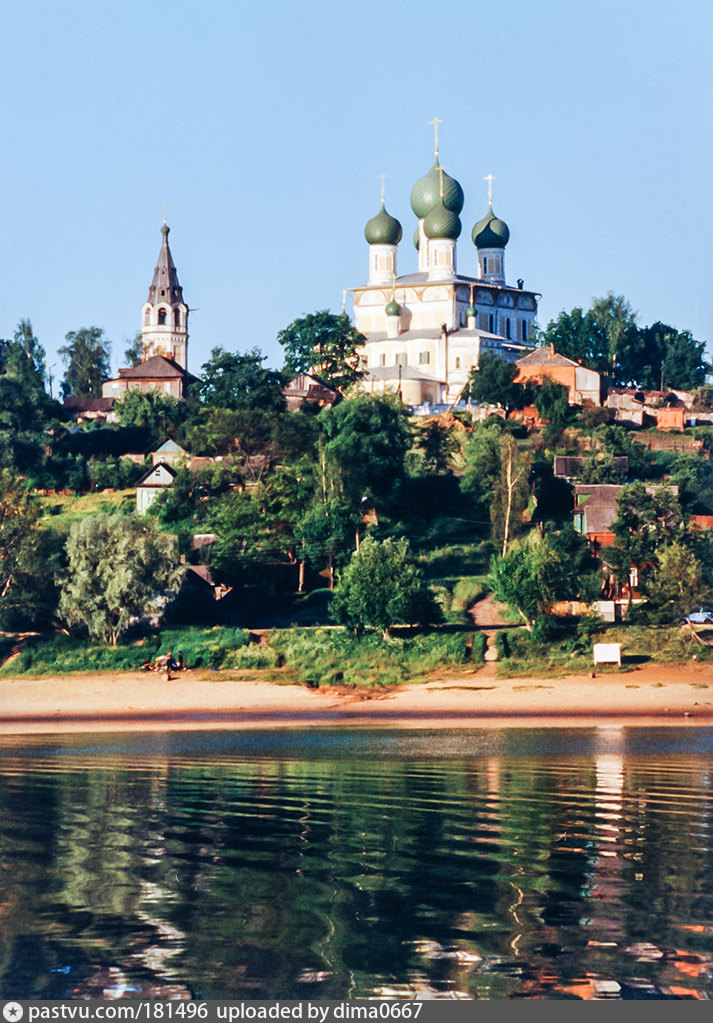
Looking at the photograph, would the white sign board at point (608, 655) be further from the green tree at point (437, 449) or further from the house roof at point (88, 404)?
the house roof at point (88, 404)

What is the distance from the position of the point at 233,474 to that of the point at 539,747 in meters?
35.5

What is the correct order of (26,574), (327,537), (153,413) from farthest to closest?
(153,413) → (327,537) → (26,574)

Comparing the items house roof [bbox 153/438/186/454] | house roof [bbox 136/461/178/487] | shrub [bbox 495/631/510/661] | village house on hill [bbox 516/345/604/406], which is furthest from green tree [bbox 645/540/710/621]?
village house on hill [bbox 516/345/604/406]

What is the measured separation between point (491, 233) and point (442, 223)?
6.30 m

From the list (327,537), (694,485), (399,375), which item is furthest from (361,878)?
(399,375)

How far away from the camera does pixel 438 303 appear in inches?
3878

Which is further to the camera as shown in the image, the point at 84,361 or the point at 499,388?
the point at 84,361

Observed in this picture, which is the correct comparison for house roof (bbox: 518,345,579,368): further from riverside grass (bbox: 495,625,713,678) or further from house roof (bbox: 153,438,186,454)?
riverside grass (bbox: 495,625,713,678)

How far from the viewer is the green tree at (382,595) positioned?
47.2 metres

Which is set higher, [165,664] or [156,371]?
[156,371]

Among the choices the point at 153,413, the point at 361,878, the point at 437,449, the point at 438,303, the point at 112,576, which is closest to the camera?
the point at 361,878

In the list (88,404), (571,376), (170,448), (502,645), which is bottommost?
(502,645)

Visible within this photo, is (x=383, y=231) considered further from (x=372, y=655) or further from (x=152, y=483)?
(x=372, y=655)

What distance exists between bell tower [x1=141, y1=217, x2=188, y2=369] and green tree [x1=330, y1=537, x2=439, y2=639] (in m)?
65.4
